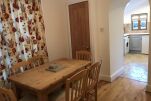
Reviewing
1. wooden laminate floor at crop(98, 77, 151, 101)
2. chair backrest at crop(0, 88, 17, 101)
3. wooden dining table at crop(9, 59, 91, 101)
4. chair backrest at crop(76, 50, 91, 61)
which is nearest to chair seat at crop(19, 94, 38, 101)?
wooden dining table at crop(9, 59, 91, 101)

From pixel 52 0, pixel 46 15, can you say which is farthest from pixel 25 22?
pixel 52 0

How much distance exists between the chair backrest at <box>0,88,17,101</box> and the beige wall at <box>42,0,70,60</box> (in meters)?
1.93

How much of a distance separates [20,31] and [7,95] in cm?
150

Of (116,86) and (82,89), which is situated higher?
(82,89)

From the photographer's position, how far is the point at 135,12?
6027mm

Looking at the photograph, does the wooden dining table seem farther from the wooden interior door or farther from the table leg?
the wooden interior door

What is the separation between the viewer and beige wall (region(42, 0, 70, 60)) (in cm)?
327

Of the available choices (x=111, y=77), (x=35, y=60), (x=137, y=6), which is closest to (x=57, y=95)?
(x=35, y=60)

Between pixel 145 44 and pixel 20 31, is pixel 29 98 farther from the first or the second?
pixel 145 44

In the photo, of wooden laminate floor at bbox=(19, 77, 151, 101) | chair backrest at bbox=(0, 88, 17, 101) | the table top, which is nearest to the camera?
chair backrest at bbox=(0, 88, 17, 101)

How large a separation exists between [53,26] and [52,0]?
64cm

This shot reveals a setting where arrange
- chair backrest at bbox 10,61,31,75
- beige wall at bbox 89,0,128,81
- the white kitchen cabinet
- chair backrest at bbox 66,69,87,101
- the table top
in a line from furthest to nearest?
the white kitchen cabinet, beige wall at bbox 89,0,128,81, chair backrest at bbox 10,61,31,75, the table top, chair backrest at bbox 66,69,87,101

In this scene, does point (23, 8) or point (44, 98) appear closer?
point (44, 98)

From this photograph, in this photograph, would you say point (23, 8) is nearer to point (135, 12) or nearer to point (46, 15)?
point (46, 15)
